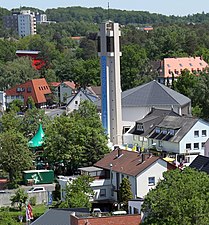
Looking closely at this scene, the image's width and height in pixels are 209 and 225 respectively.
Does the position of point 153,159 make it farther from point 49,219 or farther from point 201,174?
point 201,174

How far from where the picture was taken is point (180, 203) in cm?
1870

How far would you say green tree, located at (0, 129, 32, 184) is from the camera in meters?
34.8

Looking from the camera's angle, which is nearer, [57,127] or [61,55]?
[57,127]

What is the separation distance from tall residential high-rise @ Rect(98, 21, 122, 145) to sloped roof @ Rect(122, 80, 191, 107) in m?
2.94

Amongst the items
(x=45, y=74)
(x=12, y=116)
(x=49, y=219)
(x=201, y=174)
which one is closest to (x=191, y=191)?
(x=201, y=174)

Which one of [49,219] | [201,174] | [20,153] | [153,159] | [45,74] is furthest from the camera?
[45,74]

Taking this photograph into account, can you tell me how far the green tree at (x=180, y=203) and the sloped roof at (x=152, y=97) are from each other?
25286mm

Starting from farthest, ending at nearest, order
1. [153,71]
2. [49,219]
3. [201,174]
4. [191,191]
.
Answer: [153,71]
[49,219]
[201,174]
[191,191]

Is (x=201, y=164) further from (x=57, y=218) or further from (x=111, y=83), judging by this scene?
(x=111, y=83)

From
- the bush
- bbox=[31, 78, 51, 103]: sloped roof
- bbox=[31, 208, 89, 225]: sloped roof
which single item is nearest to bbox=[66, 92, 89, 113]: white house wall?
bbox=[31, 78, 51, 103]: sloped roof

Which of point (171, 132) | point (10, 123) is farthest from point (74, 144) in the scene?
point (10, 123)

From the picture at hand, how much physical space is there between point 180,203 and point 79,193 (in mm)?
10138

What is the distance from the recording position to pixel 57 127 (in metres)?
36.8

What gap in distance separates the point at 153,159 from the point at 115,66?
42.3 feet
